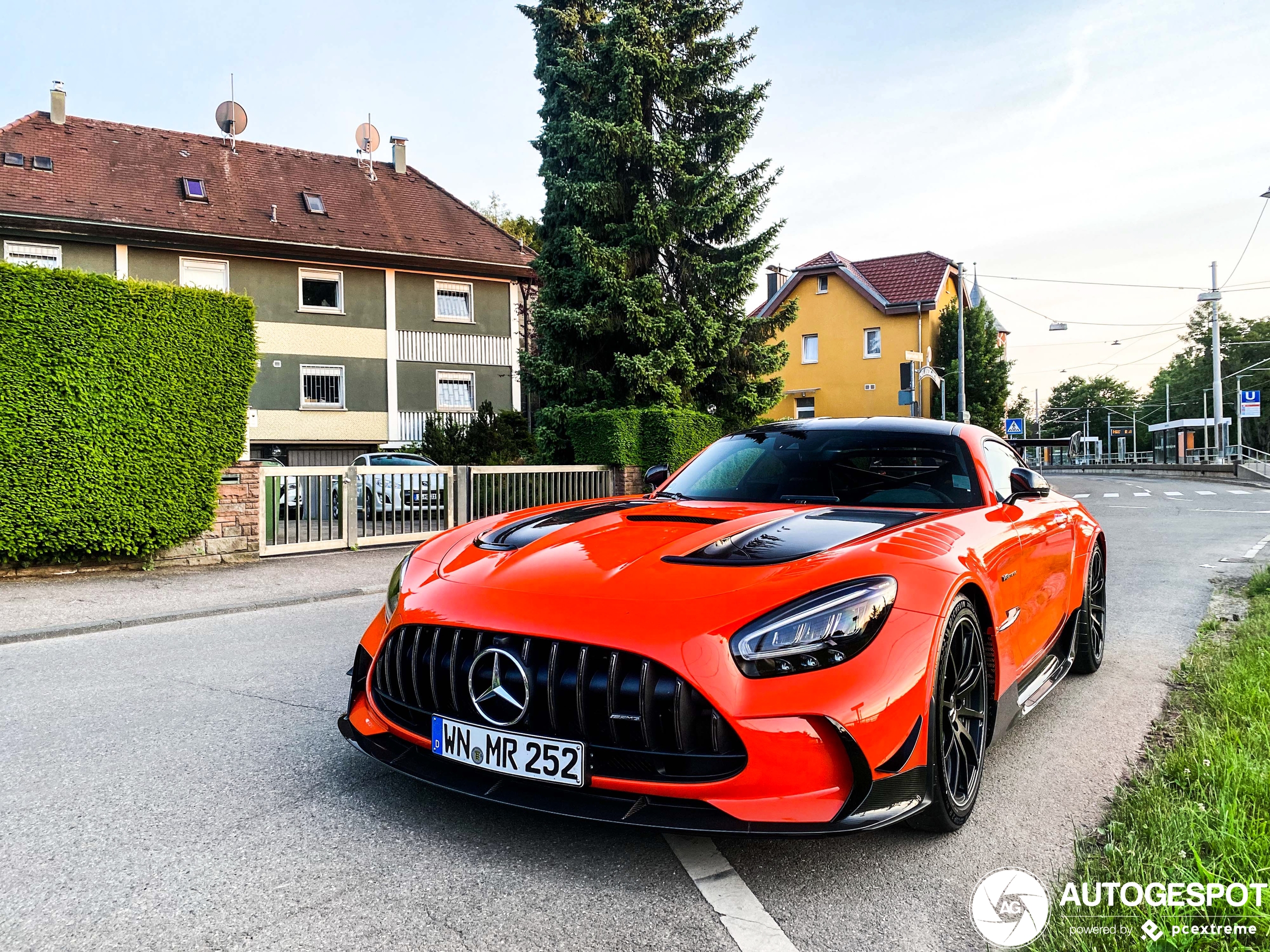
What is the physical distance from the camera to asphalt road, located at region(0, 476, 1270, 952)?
235 centimetres

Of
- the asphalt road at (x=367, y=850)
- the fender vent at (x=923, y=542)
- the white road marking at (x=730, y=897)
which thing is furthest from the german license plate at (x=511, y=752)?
the fender vent at (x=923, y=542)

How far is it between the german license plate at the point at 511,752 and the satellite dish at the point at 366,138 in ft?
109

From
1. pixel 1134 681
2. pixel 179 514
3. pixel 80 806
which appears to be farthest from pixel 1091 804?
pixel 179 514

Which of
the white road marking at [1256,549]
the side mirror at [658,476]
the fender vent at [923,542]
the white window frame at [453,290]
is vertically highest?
the white window frame at [453,290]

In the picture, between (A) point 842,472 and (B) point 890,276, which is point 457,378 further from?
(A) point 842,472

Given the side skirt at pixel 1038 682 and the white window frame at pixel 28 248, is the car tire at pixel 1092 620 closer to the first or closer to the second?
the side skirt at pixel 1038 682

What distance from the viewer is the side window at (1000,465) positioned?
4242mm

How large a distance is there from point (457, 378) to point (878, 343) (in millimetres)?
21985

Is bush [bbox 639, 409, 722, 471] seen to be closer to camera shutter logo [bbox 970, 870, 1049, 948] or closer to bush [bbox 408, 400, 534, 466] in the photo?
bush [bbox 408, 400, 534, 466]

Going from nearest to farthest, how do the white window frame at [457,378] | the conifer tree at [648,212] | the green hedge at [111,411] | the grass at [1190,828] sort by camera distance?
the grass at [1190,828], the green hedge at [111,411], the conifer tree at [648,212], the white window frame at [457,378]

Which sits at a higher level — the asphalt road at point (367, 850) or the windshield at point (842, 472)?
the windshield at point (842, 472)

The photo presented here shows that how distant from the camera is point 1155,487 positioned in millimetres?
31547

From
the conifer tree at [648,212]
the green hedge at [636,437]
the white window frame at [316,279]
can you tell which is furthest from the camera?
the white window frame at [316,279]

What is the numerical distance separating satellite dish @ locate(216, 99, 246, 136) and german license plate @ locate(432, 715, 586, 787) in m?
32.4
